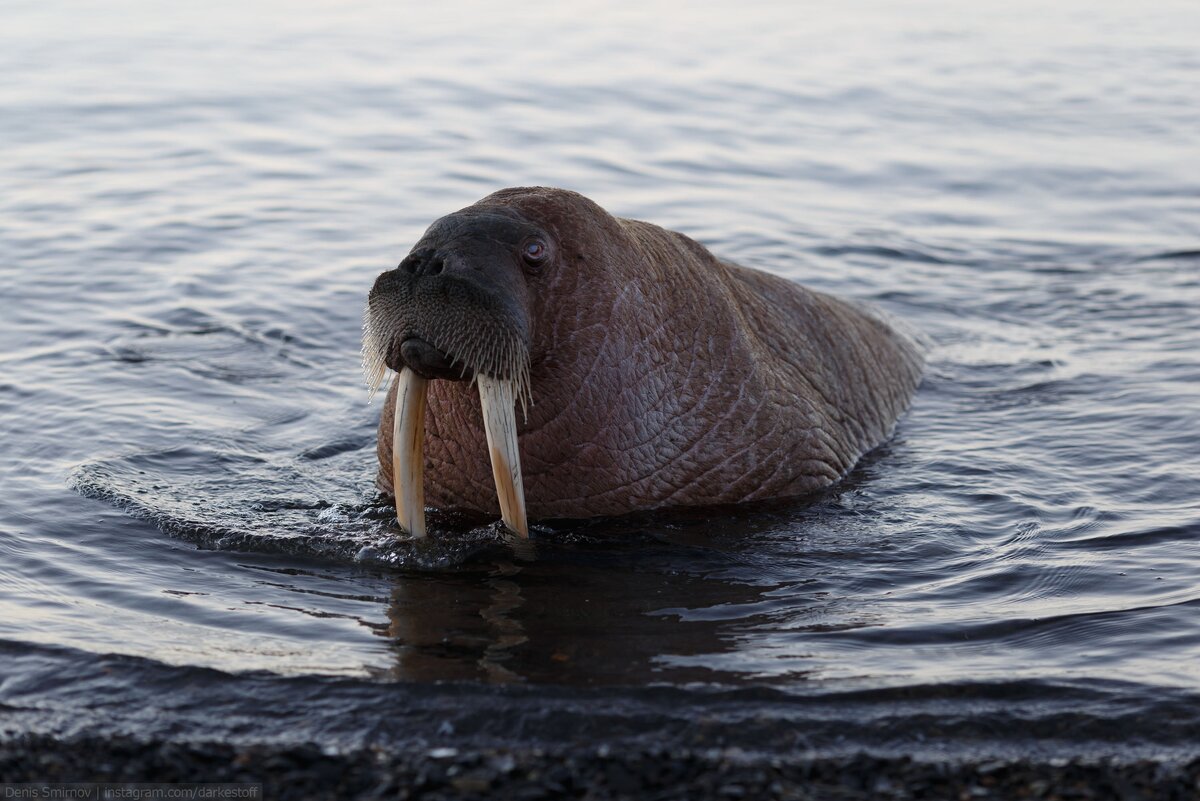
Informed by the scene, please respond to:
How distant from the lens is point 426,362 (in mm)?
5949

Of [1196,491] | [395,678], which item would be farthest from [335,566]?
[1196,491]

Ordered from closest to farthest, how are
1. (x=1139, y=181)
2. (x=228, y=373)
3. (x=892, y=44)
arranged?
(x=228, y=373)
(x=1139, y=181)
(x=892, y=44)

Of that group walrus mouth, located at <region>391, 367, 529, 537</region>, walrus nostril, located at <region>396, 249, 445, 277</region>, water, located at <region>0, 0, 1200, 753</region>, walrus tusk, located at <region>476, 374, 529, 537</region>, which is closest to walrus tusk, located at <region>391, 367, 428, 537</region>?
walrus mouth, located at <region>391, 367, 529, 537</region>

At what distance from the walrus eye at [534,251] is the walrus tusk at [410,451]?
26.4 inches

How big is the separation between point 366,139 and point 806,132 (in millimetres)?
5278

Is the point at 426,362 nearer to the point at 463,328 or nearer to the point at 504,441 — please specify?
the point at 463,328

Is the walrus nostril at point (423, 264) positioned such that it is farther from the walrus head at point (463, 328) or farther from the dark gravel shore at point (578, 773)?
the dark gravel shore at point (578, 773)

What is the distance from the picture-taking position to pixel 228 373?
9375 mm

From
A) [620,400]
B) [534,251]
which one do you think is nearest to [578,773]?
[620,400]

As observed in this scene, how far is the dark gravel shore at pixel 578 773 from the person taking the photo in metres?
4.36

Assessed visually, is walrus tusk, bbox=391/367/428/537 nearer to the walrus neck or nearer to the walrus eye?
the walrus neck

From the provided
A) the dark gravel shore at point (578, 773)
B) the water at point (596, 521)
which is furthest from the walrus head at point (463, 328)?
the dark gravel shore at point (578, 773)

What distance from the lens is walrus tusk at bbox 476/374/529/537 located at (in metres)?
6.03

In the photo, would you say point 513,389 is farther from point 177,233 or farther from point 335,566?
point 177,233
